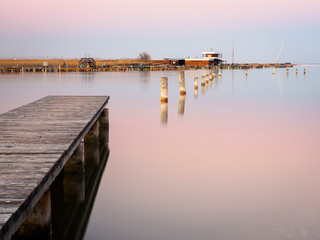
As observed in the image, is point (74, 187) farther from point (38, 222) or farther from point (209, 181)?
point (38, 222)

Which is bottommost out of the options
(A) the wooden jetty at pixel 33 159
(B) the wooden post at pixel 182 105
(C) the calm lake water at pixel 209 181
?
(C) the calm lake water at pixel 209 181

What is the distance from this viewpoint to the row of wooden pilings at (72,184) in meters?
4.14

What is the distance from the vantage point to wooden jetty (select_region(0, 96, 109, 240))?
3.23 metres

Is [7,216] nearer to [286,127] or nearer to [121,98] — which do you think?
[286,127]

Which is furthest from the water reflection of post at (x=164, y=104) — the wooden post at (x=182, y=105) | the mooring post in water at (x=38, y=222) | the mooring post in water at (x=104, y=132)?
the mooring post in water at (x=38, y=222)

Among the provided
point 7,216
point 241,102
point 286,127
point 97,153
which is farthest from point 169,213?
point 241,102

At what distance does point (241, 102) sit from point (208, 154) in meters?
14.2

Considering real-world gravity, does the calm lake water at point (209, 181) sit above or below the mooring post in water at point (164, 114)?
below

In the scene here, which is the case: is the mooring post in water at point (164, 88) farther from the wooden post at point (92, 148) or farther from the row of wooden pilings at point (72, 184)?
the wooden post at point (92, 148)

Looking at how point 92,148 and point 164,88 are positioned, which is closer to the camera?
point 92,148

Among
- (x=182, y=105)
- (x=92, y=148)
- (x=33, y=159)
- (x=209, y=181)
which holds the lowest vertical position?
(x=209, y=181)

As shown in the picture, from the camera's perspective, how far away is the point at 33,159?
4.62 metres

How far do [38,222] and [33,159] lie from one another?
0.82 m

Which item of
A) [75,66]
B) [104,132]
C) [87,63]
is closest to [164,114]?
[104,132]
